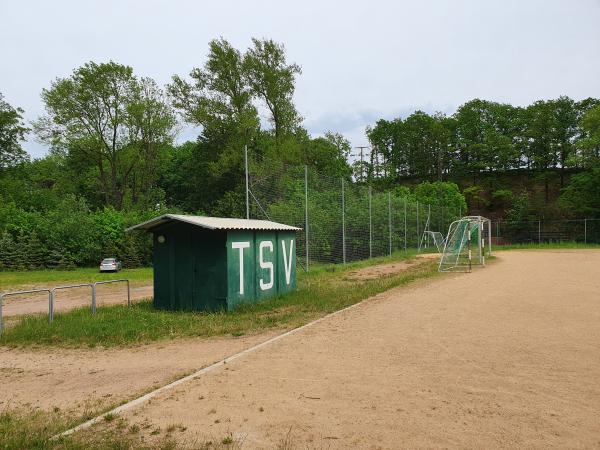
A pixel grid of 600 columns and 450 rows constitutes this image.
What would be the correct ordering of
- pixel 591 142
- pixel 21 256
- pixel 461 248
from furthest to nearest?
1. pixel 591 142
2. pixel 21 256
3. pixel 461 248

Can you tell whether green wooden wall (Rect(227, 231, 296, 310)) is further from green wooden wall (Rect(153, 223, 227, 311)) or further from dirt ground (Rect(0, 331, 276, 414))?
dirt ground (Rect(0, 331, 276, 414))

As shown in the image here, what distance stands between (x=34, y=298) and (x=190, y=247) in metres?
8.28

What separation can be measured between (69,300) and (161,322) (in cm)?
702

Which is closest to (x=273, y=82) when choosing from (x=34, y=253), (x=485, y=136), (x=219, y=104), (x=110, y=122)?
(x=219, y=104)

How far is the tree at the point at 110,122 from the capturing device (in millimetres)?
42000

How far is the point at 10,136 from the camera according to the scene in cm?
4547

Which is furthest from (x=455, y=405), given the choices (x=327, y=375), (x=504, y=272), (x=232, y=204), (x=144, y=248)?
(x=144, y=248)

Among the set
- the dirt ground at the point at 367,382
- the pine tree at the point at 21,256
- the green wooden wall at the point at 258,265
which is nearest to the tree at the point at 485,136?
the pine tree at the point at 21,256

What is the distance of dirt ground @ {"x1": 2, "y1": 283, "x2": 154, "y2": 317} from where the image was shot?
1311 centimetres

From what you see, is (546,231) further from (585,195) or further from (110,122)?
(110,122)

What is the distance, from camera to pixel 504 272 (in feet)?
59.6

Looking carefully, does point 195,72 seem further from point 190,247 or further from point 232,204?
point 190,247

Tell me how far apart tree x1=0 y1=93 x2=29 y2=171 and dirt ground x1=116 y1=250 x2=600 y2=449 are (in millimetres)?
44756

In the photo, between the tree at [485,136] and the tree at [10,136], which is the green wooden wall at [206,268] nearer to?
the tree at [10,136]
